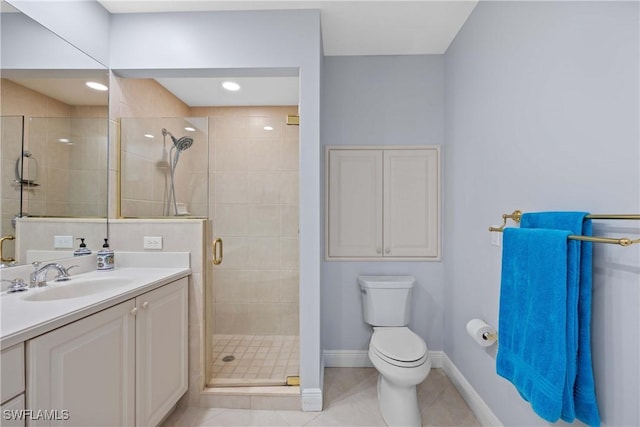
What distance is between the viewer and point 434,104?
8.04 feet

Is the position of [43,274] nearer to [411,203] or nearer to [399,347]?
[399,347]

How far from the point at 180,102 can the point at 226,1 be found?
1.41 m

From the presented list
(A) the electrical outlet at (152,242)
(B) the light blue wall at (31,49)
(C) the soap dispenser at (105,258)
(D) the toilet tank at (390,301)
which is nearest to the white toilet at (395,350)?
(D) the toilet tank at (390,301)

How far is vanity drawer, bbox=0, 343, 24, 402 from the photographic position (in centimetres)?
84

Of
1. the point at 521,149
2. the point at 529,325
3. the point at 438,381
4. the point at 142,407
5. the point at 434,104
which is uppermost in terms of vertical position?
the point at 434,104

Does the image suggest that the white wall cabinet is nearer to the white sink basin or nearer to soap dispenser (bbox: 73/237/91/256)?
the white sink basin

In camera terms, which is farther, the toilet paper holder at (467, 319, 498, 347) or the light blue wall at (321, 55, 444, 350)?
the light blue wall at (321, 55, 444, 350)

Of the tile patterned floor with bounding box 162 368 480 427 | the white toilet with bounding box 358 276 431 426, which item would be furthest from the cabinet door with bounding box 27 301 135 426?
the white toilet with bounding box 358 276 431 426

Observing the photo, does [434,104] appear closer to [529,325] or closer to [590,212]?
[590,212]

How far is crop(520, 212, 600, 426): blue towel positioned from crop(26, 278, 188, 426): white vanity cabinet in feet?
5.64

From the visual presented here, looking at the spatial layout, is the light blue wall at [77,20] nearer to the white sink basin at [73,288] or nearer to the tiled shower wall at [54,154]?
the tiled shower wall at [54,154]

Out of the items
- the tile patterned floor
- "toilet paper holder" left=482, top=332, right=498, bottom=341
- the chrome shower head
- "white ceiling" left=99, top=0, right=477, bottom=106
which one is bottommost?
the tile patterned floor

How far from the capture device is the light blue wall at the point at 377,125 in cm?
245

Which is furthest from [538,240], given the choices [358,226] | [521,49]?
[358,226]
